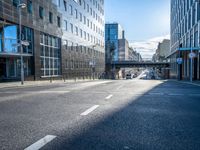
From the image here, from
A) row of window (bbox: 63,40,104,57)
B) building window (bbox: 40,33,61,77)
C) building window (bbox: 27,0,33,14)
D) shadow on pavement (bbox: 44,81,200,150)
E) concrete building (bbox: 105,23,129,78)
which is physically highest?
concrete building (bbox: 105,23,129,78)

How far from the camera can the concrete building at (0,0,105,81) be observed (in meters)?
24.5

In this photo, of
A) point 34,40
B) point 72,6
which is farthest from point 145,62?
point 34,40

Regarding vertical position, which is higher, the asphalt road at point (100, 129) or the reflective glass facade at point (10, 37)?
the reflective glass facade at point (10, 37)

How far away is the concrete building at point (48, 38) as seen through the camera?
80.3ft

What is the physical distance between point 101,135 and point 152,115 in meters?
2.49

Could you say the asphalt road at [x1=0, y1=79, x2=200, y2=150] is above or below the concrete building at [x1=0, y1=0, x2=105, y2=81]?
below

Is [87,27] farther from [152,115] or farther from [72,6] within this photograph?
[152,115]

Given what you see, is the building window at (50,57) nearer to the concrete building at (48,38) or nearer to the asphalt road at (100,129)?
the concrete building at (48,38)

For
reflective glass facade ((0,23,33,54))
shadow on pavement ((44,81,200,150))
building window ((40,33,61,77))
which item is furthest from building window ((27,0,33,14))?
shadow on pavement ((44,81,200,150))

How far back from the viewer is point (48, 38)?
3269cm

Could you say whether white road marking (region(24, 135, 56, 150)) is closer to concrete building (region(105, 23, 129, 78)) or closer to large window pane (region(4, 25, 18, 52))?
large window pane (region(4, 25, 18, 52))

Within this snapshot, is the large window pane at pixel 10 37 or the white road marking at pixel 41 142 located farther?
the large window pane at pixel 10 37

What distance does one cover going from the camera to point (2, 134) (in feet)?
14.6

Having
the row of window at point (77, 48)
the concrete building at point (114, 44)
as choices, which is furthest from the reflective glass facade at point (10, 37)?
the concrete building at point (114, 44)
